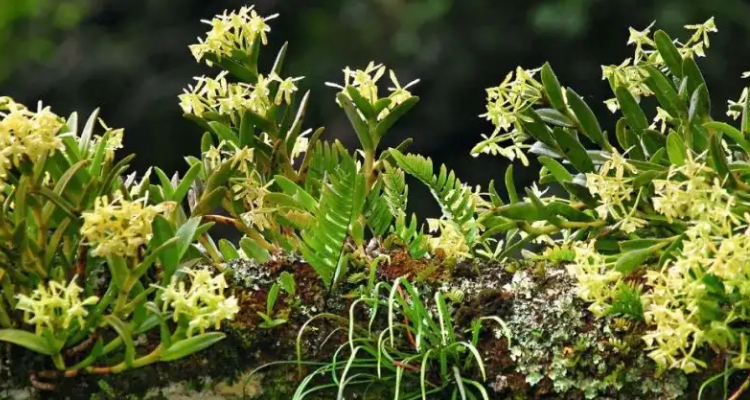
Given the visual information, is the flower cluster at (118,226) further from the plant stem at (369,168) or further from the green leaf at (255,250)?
the plant stem at (369,168)

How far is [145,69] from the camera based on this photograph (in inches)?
279

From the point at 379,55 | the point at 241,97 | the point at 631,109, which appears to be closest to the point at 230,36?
the point at 241,97

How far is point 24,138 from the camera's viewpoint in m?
1.08

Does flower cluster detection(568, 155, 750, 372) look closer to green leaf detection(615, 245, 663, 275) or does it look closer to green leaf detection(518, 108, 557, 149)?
green leaf detection(615, 245, 663, 275)

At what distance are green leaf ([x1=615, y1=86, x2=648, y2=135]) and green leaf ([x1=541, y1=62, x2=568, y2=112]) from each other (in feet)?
0.27

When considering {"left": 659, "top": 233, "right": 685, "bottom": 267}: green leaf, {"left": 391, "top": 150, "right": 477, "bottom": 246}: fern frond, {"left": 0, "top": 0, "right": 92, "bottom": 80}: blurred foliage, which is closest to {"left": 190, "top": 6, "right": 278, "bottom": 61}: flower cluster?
{"left": 391, "top": 150, "right": 477, "bottom": 246}: fern frond

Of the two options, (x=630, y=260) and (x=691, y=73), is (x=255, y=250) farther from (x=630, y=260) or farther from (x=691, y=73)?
(x=691, y=73)

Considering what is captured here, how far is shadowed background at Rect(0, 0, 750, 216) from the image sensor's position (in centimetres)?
670

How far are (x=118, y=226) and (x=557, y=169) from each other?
1.73 ft

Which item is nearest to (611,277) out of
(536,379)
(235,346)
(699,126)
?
(536,379)

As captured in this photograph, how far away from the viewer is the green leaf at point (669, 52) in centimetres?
131

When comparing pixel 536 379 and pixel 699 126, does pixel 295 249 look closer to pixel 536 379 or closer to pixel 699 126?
pixel 536 379

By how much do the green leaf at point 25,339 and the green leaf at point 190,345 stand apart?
120mm

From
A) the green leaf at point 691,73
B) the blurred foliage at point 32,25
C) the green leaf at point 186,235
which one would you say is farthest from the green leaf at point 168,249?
the blurred foliage at point 32,25
